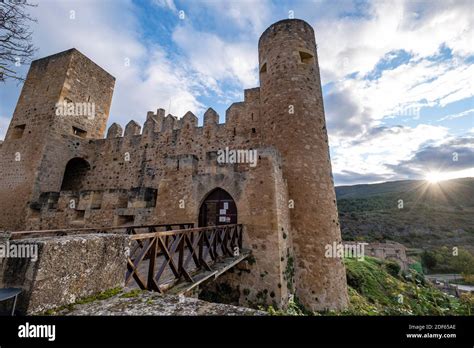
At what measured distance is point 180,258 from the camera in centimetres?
372

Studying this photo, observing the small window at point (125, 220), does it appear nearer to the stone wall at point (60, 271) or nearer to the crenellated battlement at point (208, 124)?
the crenellated battlement at point (208, 124)

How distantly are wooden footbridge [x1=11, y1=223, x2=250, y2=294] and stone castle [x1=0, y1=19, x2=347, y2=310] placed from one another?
0.94 meters

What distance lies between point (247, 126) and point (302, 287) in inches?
285

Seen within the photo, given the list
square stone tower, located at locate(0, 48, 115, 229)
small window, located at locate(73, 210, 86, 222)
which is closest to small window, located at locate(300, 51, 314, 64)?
small window, located at locate(73, 210, 86, 222)

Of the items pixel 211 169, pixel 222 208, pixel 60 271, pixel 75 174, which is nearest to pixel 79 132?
pixel 75 174

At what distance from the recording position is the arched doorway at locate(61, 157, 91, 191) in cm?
1344

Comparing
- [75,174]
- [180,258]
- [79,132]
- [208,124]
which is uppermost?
[79,132]

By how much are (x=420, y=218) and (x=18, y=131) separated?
60.7 m

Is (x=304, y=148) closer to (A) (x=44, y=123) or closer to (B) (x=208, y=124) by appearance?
(B) (x=208, y=124)

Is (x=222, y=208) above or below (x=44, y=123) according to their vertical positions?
below

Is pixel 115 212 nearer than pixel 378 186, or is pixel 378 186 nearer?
pixel 115 212
